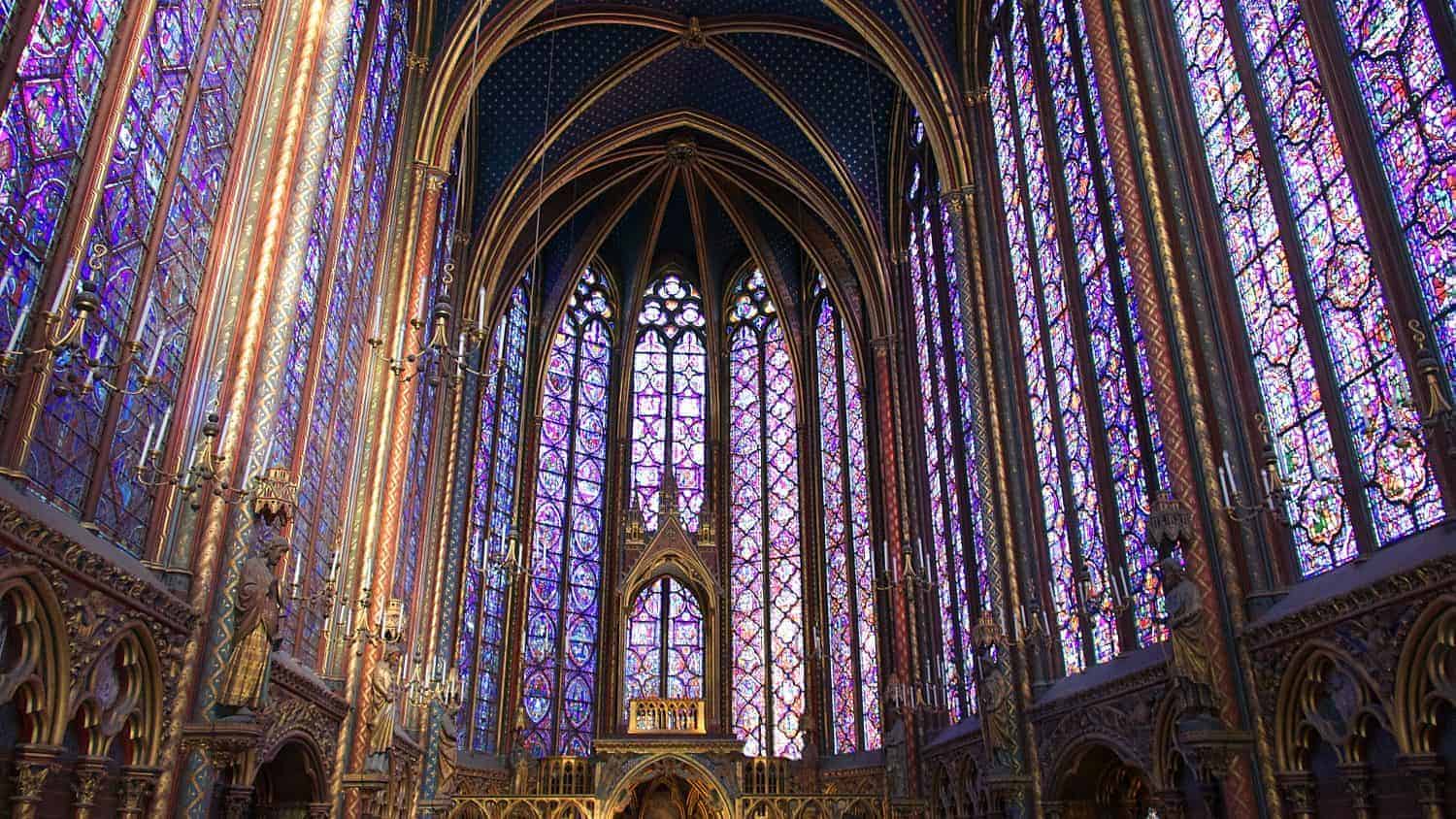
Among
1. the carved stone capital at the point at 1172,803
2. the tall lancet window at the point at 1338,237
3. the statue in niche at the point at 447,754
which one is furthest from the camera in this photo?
the statue in niche at the point at 447,754

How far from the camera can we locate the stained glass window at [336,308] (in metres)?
12.9

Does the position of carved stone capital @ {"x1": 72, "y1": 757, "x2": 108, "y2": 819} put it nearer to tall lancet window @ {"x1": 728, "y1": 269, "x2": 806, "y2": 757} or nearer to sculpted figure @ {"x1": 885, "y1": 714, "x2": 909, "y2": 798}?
sculpted figure @ {"x1": 885, "y1": 714, "x2": 909, "y2": 798}

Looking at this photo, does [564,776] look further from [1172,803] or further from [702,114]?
[702,114]

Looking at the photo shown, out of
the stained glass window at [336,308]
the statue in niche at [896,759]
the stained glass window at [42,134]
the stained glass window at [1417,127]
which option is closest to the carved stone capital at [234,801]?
the stained glass window at [336,308]

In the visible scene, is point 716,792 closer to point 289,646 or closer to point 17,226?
point 289,646

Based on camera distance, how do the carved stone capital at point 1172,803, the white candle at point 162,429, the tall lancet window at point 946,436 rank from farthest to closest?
the tall lancet window at point 946,436
the carved stone capital at point 1172,803
the white candle at point 162,429

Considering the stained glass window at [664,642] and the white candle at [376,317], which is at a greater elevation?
the white candle at [376,317]

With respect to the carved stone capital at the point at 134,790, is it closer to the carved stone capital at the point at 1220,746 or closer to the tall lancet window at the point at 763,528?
the carved stone capital at the point at 1220,746

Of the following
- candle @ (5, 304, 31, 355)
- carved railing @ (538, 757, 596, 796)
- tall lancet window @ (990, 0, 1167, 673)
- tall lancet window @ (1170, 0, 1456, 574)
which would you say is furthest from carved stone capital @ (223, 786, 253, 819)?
carved railing @ (538, 757, 596, 796)

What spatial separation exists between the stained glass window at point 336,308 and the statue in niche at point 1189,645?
9.44m

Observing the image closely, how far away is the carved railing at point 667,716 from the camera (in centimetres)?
2247

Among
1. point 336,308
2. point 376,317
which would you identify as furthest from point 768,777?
point 336,308

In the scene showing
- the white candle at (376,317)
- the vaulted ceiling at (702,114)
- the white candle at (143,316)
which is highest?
the vaulted ceiling at (702,114)

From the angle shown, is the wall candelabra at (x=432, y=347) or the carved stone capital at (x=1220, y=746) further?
the carved stone capital at (x=1220, y=746)
